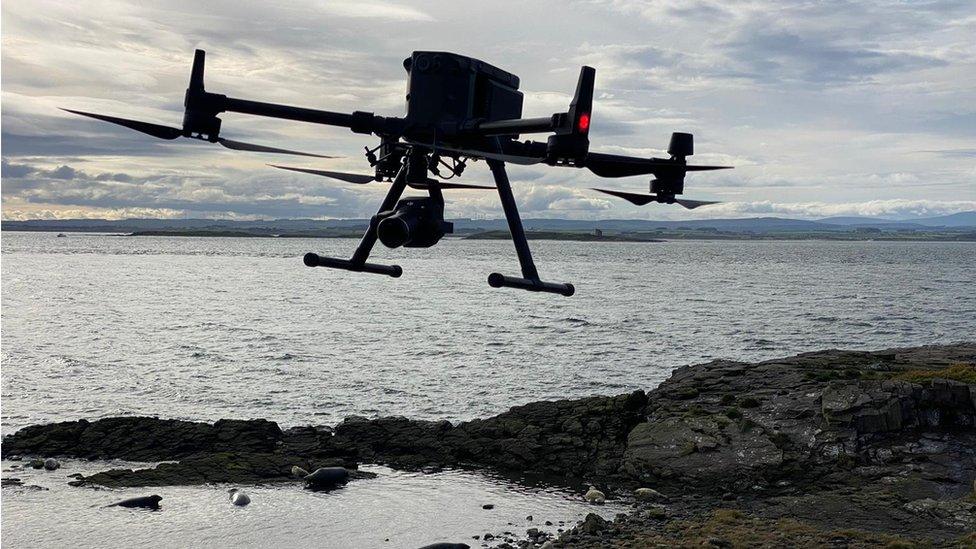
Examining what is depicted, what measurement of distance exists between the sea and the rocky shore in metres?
2.06

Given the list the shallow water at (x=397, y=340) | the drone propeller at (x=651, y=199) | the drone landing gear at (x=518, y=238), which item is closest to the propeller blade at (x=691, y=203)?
the drone propeller at (x=651, y=199)

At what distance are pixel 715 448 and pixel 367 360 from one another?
121ft

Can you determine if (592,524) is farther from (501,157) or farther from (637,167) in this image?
(501,157)

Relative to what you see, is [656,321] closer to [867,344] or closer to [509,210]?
[867,344]

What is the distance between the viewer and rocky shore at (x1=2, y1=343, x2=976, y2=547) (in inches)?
1051

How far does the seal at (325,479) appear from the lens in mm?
32562

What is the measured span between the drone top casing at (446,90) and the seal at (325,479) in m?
25.2

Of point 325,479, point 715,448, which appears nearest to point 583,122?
point 715,448

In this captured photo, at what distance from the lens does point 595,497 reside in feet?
101

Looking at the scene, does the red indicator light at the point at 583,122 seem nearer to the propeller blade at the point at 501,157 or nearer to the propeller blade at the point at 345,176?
the propeller blade at the point at 501,157

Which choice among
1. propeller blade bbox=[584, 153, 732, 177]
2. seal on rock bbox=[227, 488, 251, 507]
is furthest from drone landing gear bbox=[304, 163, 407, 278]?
seal on rock bbox=[227, 488, 251, 507]

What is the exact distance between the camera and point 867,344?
235 ft

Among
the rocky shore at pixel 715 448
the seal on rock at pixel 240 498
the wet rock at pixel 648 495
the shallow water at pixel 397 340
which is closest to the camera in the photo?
the rocky shore at pixel 715 448

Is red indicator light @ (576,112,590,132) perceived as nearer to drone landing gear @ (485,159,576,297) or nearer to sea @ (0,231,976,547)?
drone landing gear @ (485,159,576,297)
